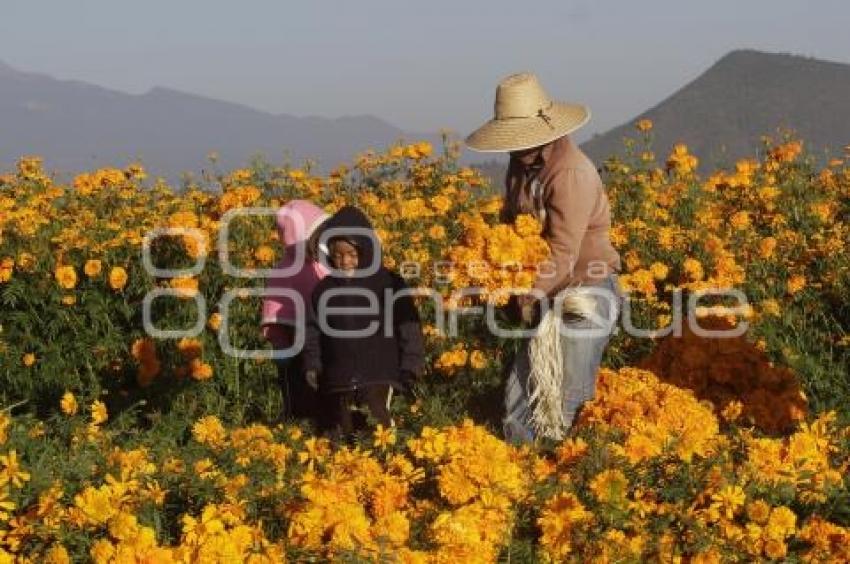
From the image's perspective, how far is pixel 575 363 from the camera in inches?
198

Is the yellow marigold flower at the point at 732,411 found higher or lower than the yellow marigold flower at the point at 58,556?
higher

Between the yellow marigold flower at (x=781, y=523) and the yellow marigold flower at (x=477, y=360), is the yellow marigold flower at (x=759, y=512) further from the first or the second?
the yellow marigold flower at (x=477, y=360)

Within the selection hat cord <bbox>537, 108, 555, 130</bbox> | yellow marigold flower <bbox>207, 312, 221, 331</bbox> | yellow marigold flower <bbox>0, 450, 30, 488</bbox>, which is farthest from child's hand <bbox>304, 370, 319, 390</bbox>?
yellow marigold flower <bbox>0, 450, 30, 488</bbox>

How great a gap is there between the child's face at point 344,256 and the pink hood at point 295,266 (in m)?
0.25

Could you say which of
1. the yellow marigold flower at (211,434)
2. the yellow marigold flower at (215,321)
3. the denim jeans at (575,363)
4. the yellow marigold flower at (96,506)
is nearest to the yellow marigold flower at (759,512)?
the denim jeans at (575,363)

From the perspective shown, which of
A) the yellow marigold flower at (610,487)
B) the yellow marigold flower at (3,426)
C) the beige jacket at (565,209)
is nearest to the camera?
the yellow marigold flower at (610,487)

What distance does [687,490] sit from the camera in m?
3.59

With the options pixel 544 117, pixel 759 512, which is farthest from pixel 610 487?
pixel 544 117

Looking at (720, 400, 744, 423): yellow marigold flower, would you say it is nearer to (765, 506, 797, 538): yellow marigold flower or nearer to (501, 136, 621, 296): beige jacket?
(501, 136, 621, 296): beige jacket

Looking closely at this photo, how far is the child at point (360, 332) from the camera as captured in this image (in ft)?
17.7

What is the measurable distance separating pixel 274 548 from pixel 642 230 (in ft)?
18.9

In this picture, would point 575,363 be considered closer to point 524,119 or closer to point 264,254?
point 524,119

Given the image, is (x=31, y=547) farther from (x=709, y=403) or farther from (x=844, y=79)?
(x=844, y=79)

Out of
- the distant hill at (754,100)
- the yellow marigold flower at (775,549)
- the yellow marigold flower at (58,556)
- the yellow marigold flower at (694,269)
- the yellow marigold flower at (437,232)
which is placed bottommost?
the yellow marigold flower at (775,549)
